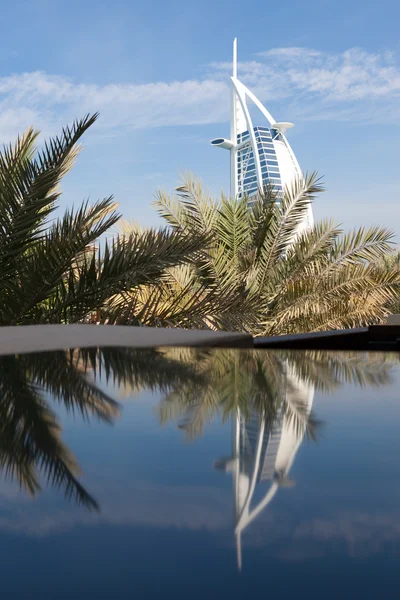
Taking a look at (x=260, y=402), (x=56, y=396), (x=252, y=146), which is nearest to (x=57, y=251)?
(x=56, y=396)

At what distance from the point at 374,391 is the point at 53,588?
990 mm

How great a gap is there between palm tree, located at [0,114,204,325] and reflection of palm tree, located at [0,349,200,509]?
285cm

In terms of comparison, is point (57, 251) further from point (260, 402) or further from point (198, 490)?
point (198, 490)

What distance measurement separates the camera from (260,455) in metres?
0.78

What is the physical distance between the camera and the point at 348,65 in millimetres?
57500

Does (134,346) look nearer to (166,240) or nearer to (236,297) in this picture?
(166,240)

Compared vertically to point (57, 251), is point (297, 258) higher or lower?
higher

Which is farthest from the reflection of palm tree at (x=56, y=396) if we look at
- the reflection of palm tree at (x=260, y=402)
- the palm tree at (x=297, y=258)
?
the palm tree at (x=297, y=258)

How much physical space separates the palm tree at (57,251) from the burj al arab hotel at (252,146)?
105 ft

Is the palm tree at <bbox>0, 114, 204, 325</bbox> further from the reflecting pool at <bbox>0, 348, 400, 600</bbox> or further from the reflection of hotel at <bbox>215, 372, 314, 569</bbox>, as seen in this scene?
the reflection of hotel at <bbox>215, 372, 314, 569</bbox>

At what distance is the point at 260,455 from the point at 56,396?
1.78 feet

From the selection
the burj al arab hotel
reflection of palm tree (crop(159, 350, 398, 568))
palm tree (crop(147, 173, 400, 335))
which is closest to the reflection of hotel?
reflection of palm tree (crop(159, 350, 398, 568))

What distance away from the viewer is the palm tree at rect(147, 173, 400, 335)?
8844 millimetres

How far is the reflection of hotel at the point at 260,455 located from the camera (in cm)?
61
